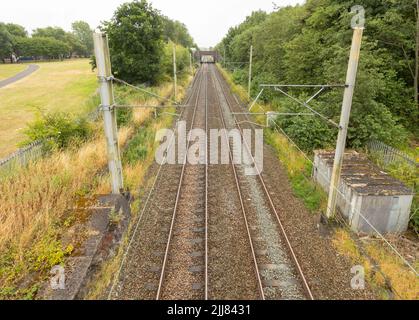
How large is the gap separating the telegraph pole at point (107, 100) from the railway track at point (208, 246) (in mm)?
1814

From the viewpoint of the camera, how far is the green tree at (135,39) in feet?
88.5

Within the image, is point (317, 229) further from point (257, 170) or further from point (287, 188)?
point (257, 170)

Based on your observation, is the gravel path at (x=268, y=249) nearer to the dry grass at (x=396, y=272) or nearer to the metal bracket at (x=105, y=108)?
the dry grass at (x=396, y=272)

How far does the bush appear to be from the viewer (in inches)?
497

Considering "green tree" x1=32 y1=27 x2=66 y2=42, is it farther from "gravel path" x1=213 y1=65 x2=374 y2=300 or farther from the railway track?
"gravel path" x1=213 y1=65 x2=374 y2=300

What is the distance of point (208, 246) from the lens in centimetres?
870

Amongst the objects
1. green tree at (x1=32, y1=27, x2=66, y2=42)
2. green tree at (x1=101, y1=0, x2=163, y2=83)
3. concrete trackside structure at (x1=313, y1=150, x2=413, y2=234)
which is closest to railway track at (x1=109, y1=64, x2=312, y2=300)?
concrete trackside structure at (x1=313, y1=150, x2=413, y2=234)

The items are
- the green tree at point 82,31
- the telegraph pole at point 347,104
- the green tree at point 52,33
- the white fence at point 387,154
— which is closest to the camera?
the telegraph pole at point 347,104

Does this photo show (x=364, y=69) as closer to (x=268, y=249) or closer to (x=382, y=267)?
(x=382, y=267)

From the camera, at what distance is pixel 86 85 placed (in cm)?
4269

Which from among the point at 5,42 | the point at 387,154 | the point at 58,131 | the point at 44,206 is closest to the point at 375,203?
the point at 387,154

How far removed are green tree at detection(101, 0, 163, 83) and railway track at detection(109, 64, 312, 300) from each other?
1861 centimetres

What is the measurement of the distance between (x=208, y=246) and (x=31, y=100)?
109 feet

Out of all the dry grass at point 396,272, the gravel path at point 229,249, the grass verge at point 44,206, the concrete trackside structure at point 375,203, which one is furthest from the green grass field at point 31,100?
the dry grass at point 396,272
